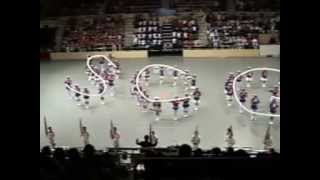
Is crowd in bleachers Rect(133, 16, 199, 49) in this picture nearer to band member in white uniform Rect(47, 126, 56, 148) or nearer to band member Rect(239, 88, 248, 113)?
band member Rect(239, 88, 248, 113)

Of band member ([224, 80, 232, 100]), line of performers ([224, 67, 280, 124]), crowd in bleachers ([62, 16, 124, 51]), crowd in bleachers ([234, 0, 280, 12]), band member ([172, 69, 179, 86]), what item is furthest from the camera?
crowd in bleachers ([234, 0, 280, 12])

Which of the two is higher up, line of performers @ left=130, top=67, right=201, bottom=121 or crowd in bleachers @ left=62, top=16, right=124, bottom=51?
crowd in bleachers @ left=62, top=16, right=124, bottom=51

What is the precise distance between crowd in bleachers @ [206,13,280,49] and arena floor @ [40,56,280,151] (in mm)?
1224

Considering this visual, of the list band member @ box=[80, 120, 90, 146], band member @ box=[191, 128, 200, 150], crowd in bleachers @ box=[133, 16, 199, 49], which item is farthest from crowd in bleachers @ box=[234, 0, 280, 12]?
band member @ box=[80, 120, 90, 146]

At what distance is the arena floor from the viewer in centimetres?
765

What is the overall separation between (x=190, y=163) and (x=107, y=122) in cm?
658

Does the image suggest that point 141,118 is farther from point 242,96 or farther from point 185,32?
Result: point 185,32

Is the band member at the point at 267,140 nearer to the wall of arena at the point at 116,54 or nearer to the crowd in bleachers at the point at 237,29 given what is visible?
the crowd in bleachers at the point at 237,29

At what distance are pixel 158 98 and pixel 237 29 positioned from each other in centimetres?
417

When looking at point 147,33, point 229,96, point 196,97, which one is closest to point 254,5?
point 147,33

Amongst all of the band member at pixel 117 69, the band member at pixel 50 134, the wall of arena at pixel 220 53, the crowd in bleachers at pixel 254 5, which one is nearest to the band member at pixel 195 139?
the band member at pixel 50 134

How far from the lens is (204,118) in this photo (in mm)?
8328
